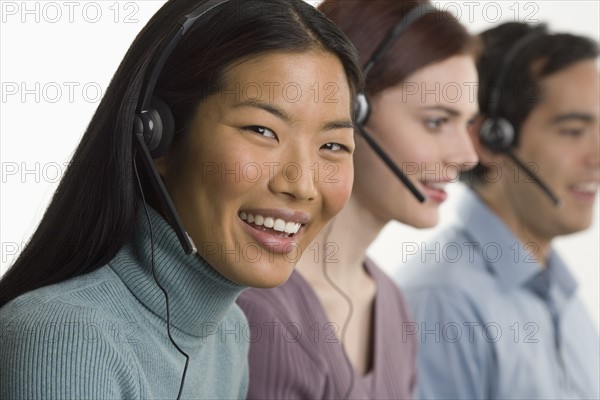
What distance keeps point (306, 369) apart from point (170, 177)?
1.55ft

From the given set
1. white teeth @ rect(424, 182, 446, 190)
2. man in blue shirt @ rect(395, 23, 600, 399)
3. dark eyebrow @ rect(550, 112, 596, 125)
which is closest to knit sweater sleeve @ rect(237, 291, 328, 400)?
white teeth @ rect(424, 182, 446, 190)

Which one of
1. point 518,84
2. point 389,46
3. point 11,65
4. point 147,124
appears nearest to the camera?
point 147,124

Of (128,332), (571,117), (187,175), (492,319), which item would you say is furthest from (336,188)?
(571,117)

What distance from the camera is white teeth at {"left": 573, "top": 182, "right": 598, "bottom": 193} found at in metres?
2.25

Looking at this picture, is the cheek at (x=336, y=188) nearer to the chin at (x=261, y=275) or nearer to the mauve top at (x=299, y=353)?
the chin at (x=261, y=275)

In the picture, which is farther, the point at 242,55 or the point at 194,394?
the point at 194,394

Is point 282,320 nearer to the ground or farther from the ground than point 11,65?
nearer to the ground

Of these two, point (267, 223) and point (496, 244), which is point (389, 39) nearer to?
point (267, 223)

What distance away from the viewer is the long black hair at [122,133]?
1153 millimetres

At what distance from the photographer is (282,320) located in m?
1.54

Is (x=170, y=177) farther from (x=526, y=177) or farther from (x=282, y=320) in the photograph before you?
(x=526, y=177)

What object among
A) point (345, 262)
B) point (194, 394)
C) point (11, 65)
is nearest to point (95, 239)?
point (194, 394)

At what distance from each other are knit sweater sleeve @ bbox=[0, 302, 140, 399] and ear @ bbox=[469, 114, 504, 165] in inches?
51.1

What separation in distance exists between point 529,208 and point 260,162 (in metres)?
1.25
